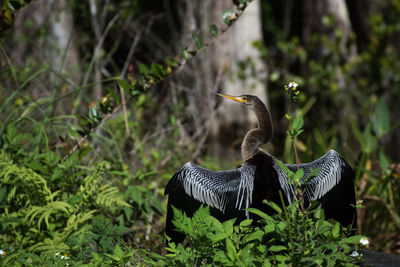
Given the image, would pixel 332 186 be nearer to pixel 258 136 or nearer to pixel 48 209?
pixel 258 136

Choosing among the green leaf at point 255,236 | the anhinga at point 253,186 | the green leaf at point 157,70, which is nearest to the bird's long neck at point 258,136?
the anhinga at point 253,186

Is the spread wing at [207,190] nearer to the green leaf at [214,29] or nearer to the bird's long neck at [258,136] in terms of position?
the bird's long neck at [258,136]

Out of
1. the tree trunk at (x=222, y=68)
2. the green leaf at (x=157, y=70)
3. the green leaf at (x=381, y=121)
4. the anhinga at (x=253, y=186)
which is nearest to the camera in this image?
the anhinga at (x=253, y=186)

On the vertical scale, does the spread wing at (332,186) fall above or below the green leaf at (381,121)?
above

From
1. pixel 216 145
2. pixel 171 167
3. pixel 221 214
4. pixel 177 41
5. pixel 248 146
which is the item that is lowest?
pixel 216 145

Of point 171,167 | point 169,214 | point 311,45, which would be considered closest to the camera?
point 169,214

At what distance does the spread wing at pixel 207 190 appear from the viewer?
2.69m

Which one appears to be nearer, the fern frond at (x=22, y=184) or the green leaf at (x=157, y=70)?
the fern frond at (x=22, y=184)

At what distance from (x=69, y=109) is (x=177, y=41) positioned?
4.28 ft

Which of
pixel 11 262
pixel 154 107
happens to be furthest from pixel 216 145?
pixel 11 262

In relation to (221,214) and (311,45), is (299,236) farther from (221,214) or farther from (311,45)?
(311,45)

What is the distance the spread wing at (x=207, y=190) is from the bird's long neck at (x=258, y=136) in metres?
0.10

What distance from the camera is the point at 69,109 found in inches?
A: 182

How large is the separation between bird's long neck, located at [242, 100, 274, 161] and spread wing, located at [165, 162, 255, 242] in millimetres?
99
